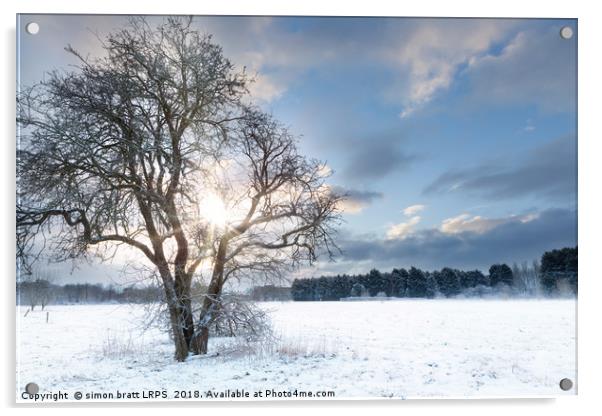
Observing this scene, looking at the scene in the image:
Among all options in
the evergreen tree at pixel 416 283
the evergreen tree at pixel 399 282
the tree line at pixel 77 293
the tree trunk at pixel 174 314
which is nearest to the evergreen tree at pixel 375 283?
the evergreen tree at pixel 399 282

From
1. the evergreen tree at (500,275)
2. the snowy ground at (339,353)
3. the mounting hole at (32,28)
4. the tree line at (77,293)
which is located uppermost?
the mounting hole at (32,28)

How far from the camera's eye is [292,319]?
7.64 meters

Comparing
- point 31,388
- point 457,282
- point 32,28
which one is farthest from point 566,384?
point 32,28

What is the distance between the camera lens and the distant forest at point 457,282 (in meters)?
6.66

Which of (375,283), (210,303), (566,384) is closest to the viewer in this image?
(566,384)

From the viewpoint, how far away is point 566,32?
693 cm

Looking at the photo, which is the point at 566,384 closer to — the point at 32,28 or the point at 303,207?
the point at 303,207

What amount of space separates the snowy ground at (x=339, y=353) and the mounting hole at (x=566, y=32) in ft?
14.0

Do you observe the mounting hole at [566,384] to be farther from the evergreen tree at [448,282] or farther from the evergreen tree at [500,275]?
the evergreen tree at [448,282]

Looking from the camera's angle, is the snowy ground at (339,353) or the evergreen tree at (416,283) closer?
the snowy ground at (339,353)

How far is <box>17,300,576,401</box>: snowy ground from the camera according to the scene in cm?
634
